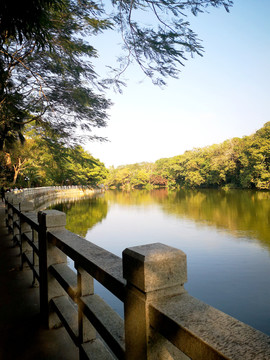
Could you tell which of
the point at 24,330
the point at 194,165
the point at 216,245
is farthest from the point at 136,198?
the point at 24,330

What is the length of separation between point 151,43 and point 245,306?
7289mm

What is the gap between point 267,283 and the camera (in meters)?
9.24

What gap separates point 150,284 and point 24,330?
1991 millimetres

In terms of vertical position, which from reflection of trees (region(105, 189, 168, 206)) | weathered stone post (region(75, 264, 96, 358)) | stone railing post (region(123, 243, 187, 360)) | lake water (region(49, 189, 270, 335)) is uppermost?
stone railing post (region(123, 243, 187, 360))

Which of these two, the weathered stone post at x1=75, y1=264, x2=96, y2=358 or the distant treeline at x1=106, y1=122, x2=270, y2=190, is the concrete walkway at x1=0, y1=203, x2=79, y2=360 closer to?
the weathered stone post at x1=75, y1=264, x2=96, y2=358

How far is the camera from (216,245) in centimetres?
1374

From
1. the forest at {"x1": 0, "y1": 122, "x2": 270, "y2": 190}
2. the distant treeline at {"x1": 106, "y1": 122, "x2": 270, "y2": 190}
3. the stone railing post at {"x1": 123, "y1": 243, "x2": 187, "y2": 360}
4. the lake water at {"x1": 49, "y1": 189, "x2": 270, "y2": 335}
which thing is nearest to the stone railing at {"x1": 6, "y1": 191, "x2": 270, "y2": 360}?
the stone railing post at {"x1": 123, "y1": 243, "x2": 187, "y2": 360}

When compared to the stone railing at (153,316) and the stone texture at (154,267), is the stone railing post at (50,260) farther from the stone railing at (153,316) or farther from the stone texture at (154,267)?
the stone texture at (154,267)

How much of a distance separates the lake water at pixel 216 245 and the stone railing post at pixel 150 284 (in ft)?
22.1

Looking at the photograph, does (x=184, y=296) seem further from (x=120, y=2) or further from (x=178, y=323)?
(x=120, y=2)

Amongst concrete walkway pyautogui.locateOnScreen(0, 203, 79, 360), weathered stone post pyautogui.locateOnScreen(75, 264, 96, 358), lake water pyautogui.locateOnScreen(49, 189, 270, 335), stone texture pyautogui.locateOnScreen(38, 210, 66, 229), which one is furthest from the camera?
lake water pyautogui.locateOnScreen(49, 189, 270, 335)

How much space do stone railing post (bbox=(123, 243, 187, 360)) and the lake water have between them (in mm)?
6742

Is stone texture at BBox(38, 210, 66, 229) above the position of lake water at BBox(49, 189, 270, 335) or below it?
above

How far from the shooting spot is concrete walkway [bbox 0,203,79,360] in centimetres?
205
